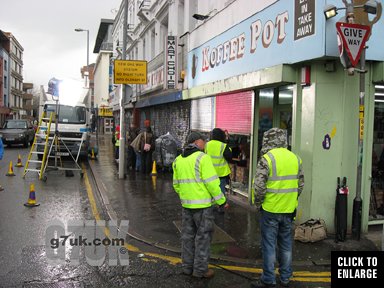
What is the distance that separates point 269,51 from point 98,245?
4905mm

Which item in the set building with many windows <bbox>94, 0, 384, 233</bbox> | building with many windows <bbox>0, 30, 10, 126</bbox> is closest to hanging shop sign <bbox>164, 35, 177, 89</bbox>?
building with many windows <bbox>94, 0, 384, 233</bbox>

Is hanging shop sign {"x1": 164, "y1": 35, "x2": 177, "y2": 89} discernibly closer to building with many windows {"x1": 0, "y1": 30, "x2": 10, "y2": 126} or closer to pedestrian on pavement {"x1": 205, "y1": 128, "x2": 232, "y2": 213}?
pedestrian on pavement {"x1": 205, "y1": 128, "x2": 232, "y2": 213}

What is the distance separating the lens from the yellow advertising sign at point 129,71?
12406 mm

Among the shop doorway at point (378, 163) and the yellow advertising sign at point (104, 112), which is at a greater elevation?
the yellow advertising sign at point (104, 112)

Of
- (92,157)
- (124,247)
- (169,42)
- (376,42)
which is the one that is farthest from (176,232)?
(92,157)

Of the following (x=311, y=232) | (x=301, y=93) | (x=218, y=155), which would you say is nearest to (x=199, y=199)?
(x=311, y=232)

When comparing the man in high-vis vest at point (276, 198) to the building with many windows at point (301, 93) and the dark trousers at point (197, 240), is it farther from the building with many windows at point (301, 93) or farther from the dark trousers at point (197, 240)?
the building with many windows at point (301, 93)

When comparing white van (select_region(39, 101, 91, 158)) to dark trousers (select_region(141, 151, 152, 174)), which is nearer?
dark trousers (select_region(141, 151, 152, 174))

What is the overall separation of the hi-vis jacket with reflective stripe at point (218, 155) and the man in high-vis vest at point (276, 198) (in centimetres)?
301

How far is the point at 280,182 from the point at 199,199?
1.00 meters

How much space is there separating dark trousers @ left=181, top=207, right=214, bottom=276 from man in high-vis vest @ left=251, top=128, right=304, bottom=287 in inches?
25.2

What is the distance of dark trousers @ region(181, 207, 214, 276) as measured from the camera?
194 inches

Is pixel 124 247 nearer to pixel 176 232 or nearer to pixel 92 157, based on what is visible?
pixel 176 232

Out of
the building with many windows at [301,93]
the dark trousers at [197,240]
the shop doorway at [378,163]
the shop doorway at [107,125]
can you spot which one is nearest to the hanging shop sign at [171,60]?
the building with many windows at [301,93]
